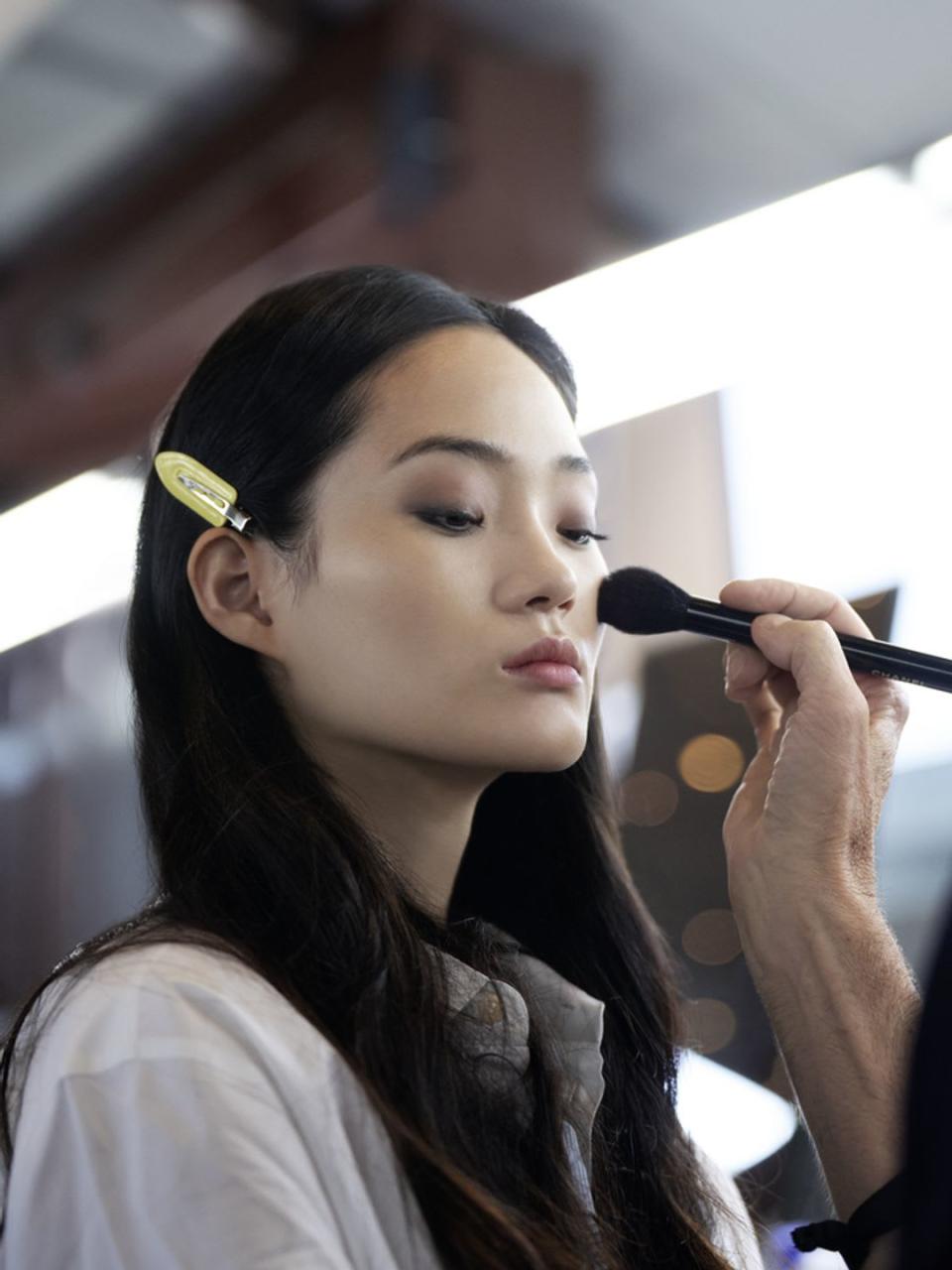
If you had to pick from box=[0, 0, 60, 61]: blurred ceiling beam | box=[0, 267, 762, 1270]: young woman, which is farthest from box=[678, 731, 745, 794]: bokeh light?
box=[0, 0, 60, 61]: blurred ceiling beam

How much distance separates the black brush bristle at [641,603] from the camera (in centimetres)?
89

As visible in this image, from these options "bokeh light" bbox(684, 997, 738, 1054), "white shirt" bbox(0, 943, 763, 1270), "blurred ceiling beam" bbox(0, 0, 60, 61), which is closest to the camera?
"white shirt" bbox(0, 943, 763, 1270)

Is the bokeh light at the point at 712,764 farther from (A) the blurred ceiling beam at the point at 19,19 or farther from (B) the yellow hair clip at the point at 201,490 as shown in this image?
(A) the blurred ceiling beam at the point at 19,19

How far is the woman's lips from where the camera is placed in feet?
2.70

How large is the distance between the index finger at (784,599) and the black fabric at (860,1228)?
361 millimetres

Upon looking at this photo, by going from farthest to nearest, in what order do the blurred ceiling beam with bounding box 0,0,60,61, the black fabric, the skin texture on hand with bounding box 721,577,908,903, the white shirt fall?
the blurred ceiling beam with bounding box 0,0,60,61 < the skin texture on hand with bounding box 721,577,908,903 < the black fabric < the white shirt

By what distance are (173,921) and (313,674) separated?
18 centimetres

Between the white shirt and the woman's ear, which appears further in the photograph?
the woman's ear

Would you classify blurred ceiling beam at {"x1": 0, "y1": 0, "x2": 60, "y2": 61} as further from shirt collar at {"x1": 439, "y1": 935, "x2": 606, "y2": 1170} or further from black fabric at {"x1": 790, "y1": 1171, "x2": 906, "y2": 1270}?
black fabric at {"x1": 790, "y1": 1171, "x2": 906, "y2": 1270}

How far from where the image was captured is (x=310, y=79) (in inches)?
83.7

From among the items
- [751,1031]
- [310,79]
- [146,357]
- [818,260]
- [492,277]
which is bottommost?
[751,1031]

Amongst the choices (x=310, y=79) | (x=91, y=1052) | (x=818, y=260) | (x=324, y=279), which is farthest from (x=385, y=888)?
(x=310, y=79)

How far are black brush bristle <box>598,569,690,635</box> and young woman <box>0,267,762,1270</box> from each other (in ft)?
0.06

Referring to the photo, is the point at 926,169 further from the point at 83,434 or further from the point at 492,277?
the point at 83,434
